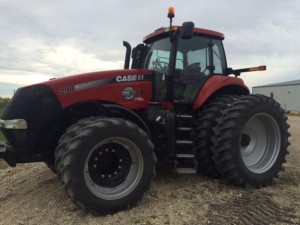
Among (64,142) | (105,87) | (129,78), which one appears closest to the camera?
(64,142)

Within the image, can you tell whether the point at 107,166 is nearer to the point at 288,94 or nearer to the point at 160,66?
the point at 160,66

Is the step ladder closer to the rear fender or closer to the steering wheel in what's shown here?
the rear fender

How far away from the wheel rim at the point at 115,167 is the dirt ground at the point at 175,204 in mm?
314

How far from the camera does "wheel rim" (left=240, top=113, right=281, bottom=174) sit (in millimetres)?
6527

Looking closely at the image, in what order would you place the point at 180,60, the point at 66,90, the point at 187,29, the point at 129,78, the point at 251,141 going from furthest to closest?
the point at 251,141
the point at 180,60
the point at 129,78
the point at 187,29
the point at 66,90

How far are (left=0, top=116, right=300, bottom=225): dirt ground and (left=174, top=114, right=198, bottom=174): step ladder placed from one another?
0.85 ft

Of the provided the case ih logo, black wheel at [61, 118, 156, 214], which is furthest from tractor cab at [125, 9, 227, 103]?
black wheel at [61, 118, 156, 214]

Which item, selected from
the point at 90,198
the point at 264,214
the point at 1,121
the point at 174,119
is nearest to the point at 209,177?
the point at 174,119

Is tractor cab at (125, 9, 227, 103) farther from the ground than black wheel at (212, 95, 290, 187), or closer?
farther from the ground

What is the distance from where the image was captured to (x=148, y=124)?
607 centimetres

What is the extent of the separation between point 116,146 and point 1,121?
1.65 m

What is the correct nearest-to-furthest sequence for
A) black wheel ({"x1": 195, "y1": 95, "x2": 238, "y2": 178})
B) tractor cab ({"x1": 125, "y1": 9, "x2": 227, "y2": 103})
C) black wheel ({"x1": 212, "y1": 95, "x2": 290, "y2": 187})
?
black wheel ({"x1": 212, "y1": 95, "x2": 290, "y2": 187})
black wheel ({"x1": 195, "y1": 95, "x2": 238, "y2": 178})
tractor cab ({"x1": 125, "y1": 9, "x2": 227, "y2": 103})

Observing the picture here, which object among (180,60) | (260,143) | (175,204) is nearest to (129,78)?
(180,60)

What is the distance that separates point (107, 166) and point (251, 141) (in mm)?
2723
